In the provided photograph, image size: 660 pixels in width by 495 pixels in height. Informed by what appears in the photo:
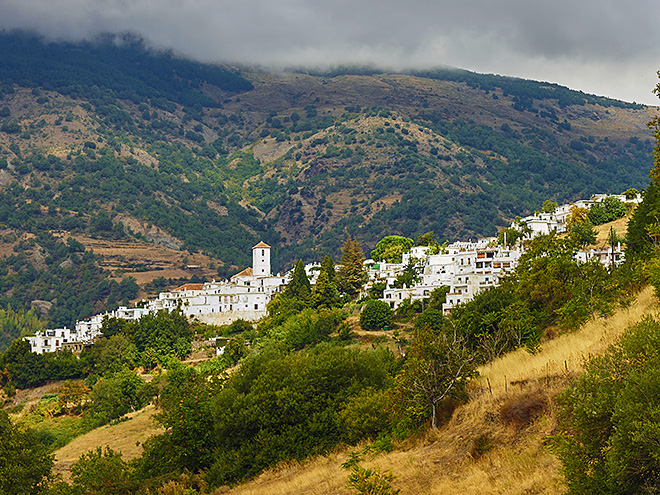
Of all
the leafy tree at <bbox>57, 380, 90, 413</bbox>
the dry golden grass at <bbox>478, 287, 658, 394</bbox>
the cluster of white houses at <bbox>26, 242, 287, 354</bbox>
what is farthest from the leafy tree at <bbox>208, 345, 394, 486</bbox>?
the cluster of white houses at <bbox>26, 242, 287, 354</bbox>

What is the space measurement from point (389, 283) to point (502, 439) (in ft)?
221

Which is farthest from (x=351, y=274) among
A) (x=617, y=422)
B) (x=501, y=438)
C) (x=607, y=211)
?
(x=617, y=422)

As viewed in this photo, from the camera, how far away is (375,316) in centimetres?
7762

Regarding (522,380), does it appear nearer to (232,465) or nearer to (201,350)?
(232,465)

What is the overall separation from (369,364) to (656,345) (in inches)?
901

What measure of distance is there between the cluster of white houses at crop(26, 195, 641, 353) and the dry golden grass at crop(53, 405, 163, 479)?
26468 mm

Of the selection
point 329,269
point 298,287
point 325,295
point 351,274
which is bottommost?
point 325,295

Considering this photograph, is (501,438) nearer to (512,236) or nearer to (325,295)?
(325,295)

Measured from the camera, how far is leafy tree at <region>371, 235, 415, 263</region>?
110 metres

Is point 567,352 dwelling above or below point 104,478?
above

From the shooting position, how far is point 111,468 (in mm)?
37594

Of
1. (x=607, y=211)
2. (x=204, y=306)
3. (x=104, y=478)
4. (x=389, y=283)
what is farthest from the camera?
(x=204, y=306)

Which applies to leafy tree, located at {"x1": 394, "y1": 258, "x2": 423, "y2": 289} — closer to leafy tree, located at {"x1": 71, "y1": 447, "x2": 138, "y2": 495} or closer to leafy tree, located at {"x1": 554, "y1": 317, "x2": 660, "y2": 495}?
leafy tree, located at {"x1": 71, "y1": 447, "x2": 138, "y2": 495}

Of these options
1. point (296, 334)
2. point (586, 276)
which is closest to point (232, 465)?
point (586, 276)
